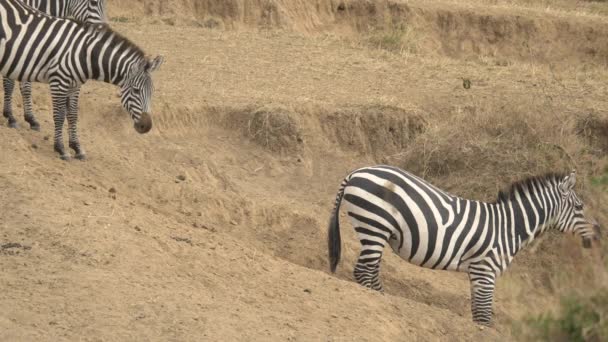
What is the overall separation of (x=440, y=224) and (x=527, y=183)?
1091 mm

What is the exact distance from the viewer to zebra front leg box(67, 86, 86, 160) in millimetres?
10852

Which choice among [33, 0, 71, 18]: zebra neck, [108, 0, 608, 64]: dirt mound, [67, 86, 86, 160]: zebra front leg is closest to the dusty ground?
[67, 86, 86, 160]: zebra front leg

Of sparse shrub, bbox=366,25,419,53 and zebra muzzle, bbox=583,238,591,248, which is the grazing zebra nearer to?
zebra muzzle, bbox=583,238,591,248

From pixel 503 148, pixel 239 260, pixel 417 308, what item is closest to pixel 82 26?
pixel 239 260

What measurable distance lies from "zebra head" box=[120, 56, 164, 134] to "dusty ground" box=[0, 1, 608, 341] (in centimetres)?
81

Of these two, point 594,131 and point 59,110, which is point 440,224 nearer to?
point 59,110

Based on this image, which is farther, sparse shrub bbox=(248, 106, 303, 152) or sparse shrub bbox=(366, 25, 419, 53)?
sparse shrub bbox=(366, 25, 419, 53)

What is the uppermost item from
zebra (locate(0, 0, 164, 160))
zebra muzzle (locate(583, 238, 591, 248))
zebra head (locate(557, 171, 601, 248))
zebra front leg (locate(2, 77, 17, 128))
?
zebra (locate(0, 0, 164, 160))

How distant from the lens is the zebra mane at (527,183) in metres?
9.78

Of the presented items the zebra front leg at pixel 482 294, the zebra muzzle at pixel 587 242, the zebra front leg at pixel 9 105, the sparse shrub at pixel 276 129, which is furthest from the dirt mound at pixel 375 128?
the zebra front leg at pixel 482 294

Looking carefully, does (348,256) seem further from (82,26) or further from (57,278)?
(57,278)

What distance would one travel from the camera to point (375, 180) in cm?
939

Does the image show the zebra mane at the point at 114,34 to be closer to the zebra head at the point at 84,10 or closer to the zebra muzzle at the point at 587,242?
the zebra head at the point at 84,10

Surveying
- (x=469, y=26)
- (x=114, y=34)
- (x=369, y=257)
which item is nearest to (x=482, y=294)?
(x=369, y=257)
